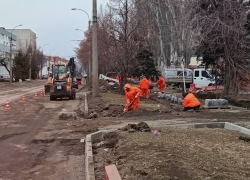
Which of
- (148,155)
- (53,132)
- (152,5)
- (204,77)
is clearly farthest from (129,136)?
(152,5)

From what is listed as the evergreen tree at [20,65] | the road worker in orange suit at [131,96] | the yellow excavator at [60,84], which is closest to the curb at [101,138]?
the road worker in orange suit at [131,96]

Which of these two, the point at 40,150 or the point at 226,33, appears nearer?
the point at 40,150

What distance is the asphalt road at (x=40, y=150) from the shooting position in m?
6.79

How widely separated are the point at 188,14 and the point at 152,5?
3549cm

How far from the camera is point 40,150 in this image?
8.78 m

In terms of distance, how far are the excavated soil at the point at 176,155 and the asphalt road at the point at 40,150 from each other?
0.63 meters

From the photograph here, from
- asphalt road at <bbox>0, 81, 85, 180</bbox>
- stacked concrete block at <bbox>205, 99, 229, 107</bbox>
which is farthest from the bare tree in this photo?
asphalt road at <bbox>0, 81, 85, 180</bbox>

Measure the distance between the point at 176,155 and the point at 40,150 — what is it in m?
3.98

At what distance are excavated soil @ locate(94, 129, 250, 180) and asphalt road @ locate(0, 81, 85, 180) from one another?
2.06 ft

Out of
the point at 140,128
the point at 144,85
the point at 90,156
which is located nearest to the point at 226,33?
the point at 144,85

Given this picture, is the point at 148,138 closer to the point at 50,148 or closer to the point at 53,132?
the point at 50,148

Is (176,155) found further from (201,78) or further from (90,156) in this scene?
(201,78)

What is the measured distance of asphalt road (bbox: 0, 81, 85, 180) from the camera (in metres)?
6.79

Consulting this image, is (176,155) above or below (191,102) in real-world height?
below
